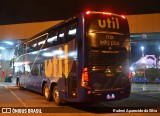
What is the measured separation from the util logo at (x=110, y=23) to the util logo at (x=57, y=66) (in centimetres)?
201

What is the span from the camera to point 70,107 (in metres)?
13.5

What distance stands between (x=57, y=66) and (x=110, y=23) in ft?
11.6

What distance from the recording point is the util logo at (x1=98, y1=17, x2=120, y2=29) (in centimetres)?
1221

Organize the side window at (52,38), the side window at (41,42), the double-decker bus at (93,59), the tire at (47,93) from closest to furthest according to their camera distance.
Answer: the double-decker bus at (93,59), the side window at (52,38), the tire at (47,93), the side window at (41,42)

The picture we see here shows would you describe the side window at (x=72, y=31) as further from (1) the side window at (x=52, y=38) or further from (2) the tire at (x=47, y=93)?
(2) the tire at (x=47, y=93)

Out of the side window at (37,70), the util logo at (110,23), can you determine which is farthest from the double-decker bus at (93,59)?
the side window at (37,70)

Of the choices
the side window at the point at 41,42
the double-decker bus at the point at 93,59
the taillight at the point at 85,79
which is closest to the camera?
the taillight at the point at 85,79

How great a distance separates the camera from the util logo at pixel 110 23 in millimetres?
12211

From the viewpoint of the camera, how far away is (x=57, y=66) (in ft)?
47.2

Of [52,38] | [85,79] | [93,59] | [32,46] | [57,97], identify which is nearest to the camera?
[85,79]

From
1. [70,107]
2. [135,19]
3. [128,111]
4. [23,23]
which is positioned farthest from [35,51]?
[23,23]

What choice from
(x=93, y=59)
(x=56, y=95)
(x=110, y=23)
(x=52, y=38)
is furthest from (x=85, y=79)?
(x=52, y=38)

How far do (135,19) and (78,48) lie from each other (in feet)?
54.8

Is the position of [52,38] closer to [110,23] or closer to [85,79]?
[110,23]
